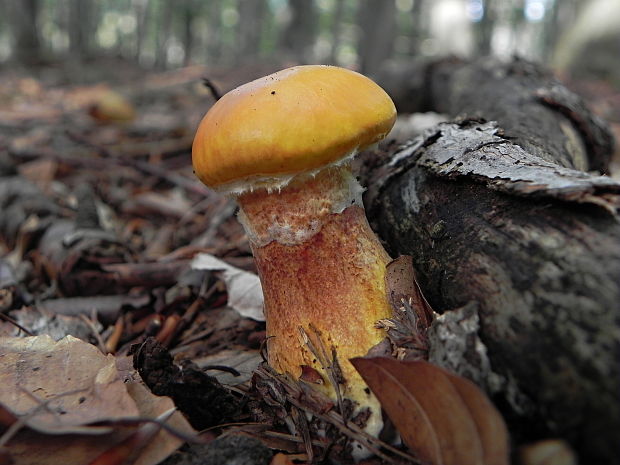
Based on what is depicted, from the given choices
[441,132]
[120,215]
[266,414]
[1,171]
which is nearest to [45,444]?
[266,414]

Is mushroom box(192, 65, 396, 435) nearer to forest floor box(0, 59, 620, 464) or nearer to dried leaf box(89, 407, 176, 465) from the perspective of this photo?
forest floor box(0, 59, 620, 464)

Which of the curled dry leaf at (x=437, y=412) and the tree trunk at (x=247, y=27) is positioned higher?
the curled dry leaf at (x=437, y=412)

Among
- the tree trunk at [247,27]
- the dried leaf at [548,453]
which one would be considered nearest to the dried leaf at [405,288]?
the dried leaf at [548,453]

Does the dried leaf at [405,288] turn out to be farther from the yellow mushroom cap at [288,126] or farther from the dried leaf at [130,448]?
the dried leaf at [130,448]

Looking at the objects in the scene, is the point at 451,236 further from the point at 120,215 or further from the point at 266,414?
the point at 120,215

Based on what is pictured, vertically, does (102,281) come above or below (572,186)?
below

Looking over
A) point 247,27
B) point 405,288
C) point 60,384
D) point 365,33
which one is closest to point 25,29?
point 247,27

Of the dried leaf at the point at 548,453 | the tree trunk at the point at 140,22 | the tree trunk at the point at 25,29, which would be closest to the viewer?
the dried leaf at the point at 548,453
